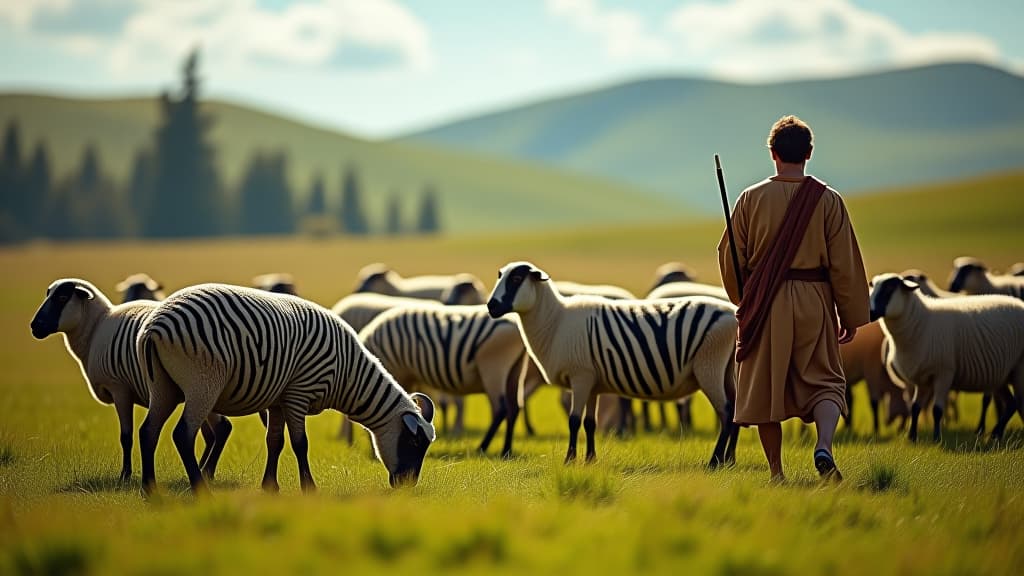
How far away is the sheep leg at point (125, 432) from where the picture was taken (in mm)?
11085

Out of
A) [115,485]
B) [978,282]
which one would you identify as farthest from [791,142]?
[978,282]

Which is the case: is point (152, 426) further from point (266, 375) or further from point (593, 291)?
point (593, 291)

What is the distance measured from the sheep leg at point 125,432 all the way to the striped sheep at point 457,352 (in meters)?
4.12

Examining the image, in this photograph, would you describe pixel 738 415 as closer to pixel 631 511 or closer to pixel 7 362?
pixel 631 511

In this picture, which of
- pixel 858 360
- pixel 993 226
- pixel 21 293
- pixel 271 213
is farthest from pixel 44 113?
pixel 858 360

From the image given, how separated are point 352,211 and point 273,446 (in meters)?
136

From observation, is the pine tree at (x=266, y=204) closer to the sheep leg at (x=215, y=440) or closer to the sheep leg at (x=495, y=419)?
the sheep leg at (x=495, y=419)

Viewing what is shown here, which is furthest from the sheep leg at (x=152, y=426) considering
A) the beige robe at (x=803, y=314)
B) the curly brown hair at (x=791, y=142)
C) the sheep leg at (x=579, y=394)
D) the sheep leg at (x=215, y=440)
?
the curly brown hair at (x=791, y=142)

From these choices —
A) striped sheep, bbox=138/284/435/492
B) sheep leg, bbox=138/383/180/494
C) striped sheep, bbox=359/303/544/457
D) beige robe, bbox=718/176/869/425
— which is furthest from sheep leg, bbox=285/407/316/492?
striped sheep, bbox=359/303/544/457

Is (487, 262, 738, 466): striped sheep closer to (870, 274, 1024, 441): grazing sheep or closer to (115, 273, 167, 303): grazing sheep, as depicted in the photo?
(870, 274, 1024, 441): grazing sheep

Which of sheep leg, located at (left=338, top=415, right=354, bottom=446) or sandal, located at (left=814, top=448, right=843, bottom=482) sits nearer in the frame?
sandal, located at (left=814, top=448, right=843, bottom=482)

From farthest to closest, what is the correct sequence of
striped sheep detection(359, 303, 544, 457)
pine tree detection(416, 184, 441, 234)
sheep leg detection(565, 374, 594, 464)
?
pine tree detection(416, 184, 441, 234), striped sheep detection(359, 303, 544, 457), sheep leg detection(565, 374, 594, 464)

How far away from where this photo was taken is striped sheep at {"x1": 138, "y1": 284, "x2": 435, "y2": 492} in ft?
31.1

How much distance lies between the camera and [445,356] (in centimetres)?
1469
